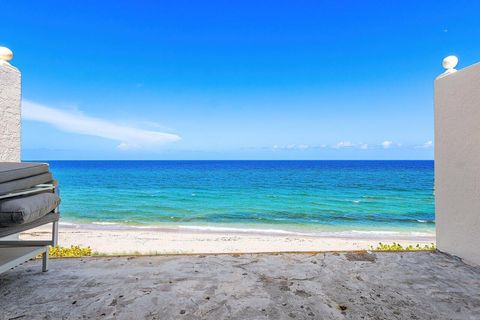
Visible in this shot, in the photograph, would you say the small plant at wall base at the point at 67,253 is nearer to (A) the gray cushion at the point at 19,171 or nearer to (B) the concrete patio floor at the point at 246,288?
(B) the concrete patio floor at the point at 246,288

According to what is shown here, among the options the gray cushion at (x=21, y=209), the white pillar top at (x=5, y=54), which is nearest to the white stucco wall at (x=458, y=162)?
the gray cushion at (x=21, y=209)

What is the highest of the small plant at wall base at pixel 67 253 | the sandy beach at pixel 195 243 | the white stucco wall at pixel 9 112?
the white stucco wall at pixel 9 112

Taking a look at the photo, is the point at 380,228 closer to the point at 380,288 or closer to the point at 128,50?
the point at 380,288

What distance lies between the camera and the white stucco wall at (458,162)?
7.30 ft

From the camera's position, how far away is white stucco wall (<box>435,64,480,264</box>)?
222 cm

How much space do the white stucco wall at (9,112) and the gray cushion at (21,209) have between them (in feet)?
4.14

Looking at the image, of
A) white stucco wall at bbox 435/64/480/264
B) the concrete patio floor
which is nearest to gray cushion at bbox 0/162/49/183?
the concrete patio floor

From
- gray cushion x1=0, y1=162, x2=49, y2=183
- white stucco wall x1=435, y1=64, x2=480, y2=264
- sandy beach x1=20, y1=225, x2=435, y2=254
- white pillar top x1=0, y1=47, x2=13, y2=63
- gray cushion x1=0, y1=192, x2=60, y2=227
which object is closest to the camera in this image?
gray cushion x1=0, y1=192, x2=60, y2=227

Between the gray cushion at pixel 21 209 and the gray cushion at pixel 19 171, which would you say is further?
the gray cushion at pixel 19 171

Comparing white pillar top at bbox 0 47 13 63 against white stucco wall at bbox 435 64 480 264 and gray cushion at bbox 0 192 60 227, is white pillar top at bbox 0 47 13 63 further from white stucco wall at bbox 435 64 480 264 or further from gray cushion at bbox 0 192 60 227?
white stucco wall at bbox 435 64 480 264

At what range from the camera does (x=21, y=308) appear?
59.6 inches

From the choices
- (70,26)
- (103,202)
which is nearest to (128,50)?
(70,26)

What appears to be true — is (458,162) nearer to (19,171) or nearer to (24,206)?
(24,206)

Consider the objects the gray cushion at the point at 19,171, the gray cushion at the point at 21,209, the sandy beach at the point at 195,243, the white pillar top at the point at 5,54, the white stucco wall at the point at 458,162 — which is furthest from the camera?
the sandy beach at the point at 195,243
